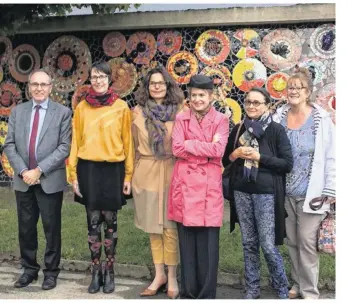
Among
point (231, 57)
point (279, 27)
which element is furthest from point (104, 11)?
point (279, 27)

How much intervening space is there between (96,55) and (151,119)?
4016 mm

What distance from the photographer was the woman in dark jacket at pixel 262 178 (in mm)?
4242

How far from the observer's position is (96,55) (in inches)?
324

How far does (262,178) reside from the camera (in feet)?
13.9

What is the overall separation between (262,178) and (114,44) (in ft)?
14.9

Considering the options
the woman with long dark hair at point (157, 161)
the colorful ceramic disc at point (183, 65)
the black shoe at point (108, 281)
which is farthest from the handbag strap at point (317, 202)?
the colorful ceramic disc at point (183, 65)

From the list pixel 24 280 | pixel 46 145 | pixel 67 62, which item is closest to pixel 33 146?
pixel 46 145

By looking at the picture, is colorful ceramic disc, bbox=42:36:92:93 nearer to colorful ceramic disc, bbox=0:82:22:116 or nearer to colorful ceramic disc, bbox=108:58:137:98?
colorful ceramic disc, bbox=108:58:137:98

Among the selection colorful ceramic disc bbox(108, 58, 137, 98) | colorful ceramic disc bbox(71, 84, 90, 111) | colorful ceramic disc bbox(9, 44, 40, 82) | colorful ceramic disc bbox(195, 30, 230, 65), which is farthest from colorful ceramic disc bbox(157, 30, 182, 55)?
colorful ceramic disc bbox(9, 44, 40, 82)

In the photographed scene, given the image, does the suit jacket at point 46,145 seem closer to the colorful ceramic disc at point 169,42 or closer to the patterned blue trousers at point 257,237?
the patterned blue trousers at point 257,237

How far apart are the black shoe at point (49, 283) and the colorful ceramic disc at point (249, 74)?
13.3 ft

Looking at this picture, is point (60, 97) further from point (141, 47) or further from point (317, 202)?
point (317, 202)

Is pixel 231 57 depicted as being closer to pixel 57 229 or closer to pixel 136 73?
pixel 136 73

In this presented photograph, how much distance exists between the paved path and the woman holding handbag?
1.53ft
